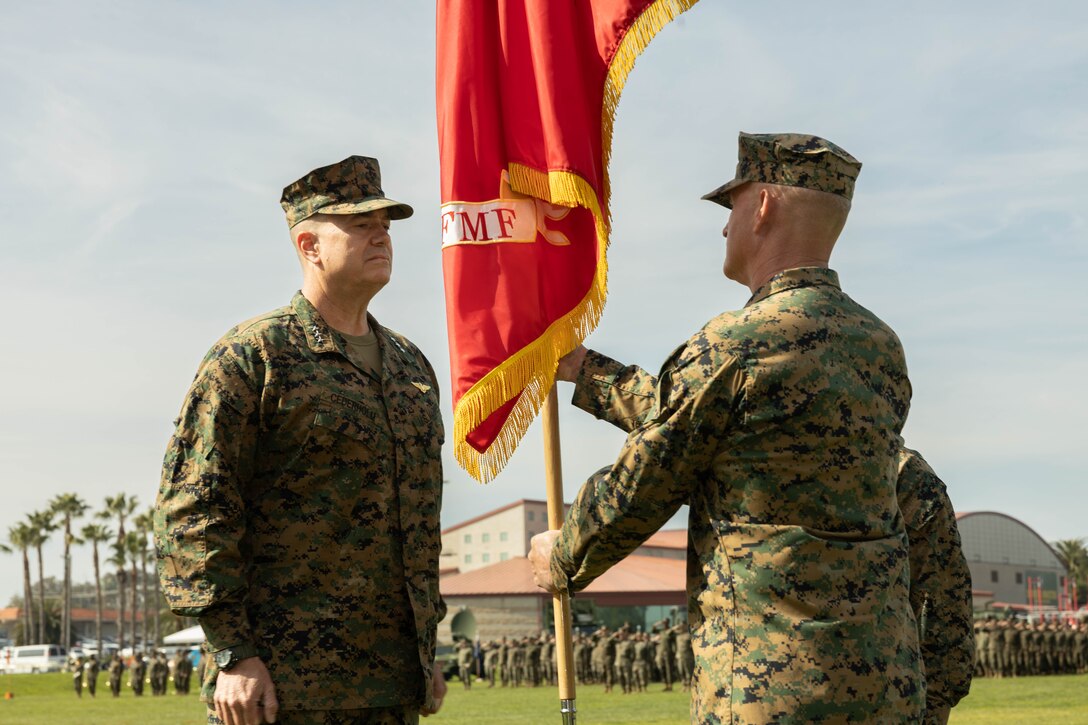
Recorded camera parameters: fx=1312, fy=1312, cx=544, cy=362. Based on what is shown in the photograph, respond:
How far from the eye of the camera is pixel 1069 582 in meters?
88.6

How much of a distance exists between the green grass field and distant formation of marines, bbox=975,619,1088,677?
1.46 metres

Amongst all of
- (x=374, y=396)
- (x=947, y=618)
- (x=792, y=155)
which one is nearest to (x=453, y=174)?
(x=374, y=396)

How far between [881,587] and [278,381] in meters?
1.88

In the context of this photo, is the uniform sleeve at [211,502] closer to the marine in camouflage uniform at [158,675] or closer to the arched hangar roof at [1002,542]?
the marine in camouflage uniform at [158,675]

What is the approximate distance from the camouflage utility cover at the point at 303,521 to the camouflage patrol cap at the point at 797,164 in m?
1.41

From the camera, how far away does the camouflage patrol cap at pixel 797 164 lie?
11.6ft

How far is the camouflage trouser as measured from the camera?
385 centimetres

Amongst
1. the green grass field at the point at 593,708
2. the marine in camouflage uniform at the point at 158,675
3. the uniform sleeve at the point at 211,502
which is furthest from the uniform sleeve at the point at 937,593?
the marine in camouflage uniform at the point at 158,675

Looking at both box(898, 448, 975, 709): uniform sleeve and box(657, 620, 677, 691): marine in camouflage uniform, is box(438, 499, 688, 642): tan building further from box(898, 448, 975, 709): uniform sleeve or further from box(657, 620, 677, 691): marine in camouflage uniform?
box(898, 448, 975, 709): uniform sleeve

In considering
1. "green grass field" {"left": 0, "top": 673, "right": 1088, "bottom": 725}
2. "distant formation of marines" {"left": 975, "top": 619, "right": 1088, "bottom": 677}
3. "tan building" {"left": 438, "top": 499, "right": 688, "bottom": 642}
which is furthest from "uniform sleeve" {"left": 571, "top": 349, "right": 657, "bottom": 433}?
"tan building" {"left": 438, "top": 499, "right": 688, "bottom": 642}

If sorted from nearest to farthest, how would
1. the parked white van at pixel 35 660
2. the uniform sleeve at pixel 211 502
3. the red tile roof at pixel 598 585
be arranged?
the uniform sleeve at pixel 211 502 < the red tile roof at pixel 598 585 < the parked white van at pixel 35 660

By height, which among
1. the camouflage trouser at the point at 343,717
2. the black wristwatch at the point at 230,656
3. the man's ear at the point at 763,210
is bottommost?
the camouflage trouser at the point at 343,717

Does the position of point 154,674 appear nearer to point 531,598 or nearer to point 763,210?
point 531,598

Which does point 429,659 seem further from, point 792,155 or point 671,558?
point 671,558
